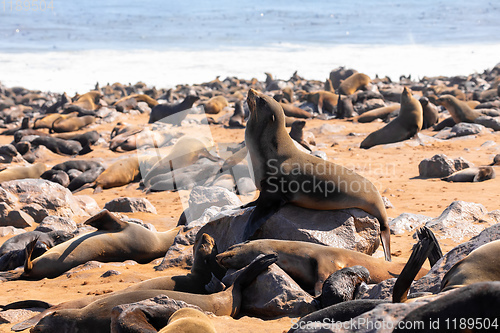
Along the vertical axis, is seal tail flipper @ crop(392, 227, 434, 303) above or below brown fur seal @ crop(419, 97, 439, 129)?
above

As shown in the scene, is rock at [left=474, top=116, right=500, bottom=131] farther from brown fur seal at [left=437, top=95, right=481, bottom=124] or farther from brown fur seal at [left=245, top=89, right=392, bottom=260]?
brown fur seal at [left=245, top=89, right=392, bottom=260]

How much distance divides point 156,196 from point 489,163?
607cm

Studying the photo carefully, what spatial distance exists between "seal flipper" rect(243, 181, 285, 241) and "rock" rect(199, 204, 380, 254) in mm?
72

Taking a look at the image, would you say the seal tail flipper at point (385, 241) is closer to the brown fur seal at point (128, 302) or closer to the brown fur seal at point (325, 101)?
the brown fur seal at point (128, 302)

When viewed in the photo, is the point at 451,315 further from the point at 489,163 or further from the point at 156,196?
the point at 489,163

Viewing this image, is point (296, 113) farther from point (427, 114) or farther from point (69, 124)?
point (69, 124)

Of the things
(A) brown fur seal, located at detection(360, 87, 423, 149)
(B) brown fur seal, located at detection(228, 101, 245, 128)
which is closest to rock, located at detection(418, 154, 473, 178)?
(A) brown fur seal, located at detection(360, 87, 423, 149)

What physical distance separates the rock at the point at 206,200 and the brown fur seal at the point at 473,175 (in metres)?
3.86

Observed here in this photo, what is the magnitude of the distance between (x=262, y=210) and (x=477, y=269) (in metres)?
2.12

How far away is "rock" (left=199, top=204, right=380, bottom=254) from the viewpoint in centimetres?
464

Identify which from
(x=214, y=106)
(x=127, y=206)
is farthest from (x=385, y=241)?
(x=214, y=106)

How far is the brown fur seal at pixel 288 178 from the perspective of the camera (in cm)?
480

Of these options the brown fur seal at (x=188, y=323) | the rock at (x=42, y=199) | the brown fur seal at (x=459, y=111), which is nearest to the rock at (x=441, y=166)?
the brown fur seal at (x=459, y=111)

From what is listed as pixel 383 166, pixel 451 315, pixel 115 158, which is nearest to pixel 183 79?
pixel 115 158
